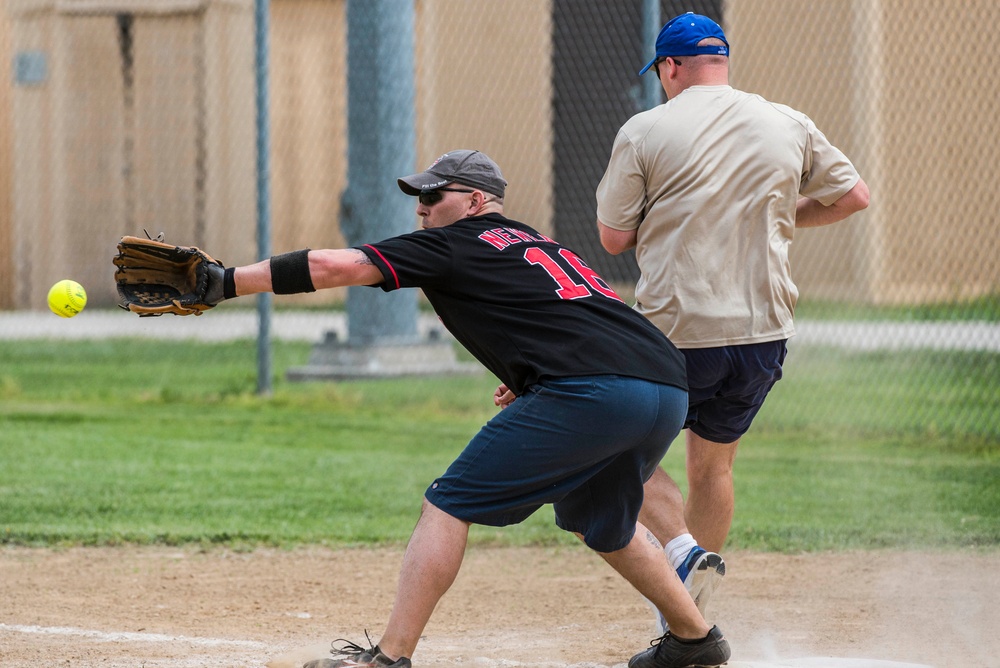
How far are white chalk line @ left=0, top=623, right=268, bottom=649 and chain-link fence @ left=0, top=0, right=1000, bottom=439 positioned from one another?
5470 mm

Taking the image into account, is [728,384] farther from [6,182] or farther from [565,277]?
[6,182]

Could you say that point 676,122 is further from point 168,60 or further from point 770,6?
point 168,60

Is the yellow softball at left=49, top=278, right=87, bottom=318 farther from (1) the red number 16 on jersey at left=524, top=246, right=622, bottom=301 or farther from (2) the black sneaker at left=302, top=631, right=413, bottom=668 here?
(1) the red number 16 on jersey at left=524, top=246, right=622, bottom=301

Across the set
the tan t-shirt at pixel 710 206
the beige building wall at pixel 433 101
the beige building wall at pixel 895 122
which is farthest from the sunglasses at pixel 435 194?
the beige building wall at pixel 433 101

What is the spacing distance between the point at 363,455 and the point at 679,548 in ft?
13.5

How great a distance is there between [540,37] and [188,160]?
426 cm

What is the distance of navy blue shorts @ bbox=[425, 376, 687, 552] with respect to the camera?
345cm

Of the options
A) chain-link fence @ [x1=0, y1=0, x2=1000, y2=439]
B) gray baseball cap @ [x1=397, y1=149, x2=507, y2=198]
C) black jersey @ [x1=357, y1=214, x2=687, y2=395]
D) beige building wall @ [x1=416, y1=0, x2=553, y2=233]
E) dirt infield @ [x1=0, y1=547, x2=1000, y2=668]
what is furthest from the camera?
beige building wall @ [x1=416, y1=0, x2=553, y2=233]

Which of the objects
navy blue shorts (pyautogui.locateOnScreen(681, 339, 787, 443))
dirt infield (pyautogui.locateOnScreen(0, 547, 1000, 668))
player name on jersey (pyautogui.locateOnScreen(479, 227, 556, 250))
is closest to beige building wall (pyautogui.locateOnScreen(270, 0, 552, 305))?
dirt infield (pyautogui.locateOnScreen(0, 547, 1000, 668))

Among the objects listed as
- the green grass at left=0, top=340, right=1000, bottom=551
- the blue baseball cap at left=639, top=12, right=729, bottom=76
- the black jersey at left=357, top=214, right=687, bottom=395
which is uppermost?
the blue baseball cap at left=639, top=12, right=729, bottom=76

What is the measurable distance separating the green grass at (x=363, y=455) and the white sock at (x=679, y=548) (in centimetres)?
205

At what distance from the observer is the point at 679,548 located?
4.04 metres

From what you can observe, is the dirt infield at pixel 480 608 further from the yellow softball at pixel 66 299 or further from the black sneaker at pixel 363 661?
the yellow softball at pixel 66 299

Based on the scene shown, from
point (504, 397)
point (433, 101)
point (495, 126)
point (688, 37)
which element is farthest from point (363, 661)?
point (433, 101)
